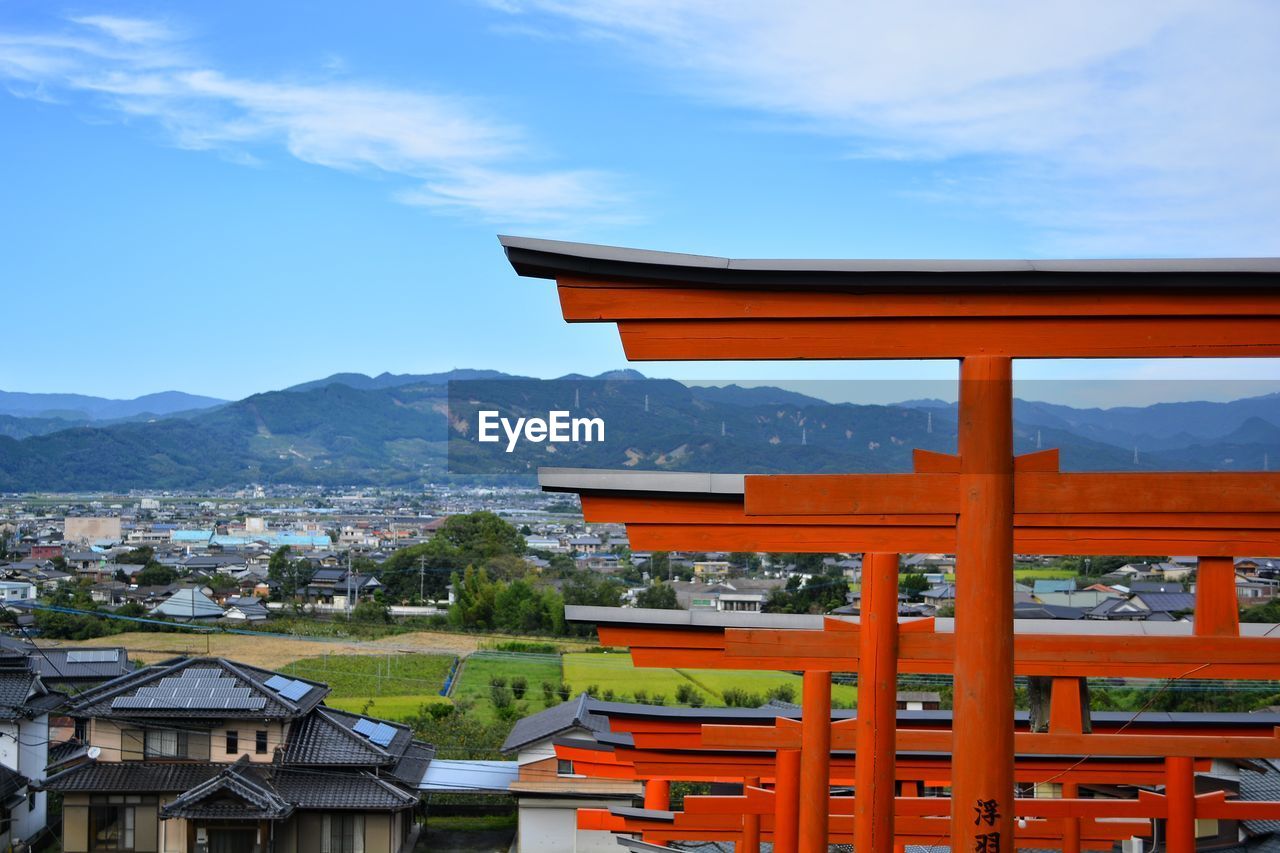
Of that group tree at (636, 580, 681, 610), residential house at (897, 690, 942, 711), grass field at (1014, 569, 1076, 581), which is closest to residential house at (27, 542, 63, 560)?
tree at (636, 580, 681, 610)

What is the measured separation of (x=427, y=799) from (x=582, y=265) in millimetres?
19717

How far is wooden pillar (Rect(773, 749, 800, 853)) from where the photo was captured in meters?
5.39

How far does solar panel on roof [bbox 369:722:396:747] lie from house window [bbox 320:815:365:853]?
4.44 ft

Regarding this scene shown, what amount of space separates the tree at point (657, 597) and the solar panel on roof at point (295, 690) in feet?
43.4

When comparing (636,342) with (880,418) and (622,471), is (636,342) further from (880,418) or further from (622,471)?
(880,418)

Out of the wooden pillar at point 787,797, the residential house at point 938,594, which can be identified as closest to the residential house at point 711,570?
the residential house at point 938,594

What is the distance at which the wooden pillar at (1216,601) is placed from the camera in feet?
11.2

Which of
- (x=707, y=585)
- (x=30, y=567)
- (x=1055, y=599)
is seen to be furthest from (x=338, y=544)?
(x=1055, y=599)

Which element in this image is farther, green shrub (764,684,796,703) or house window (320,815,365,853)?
green shrub (764,684,796,703)

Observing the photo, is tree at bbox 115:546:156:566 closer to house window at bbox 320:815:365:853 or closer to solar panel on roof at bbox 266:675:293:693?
solar panel on roof at bbox 266:675:293:693

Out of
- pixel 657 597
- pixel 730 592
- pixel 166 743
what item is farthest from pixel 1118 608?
pixel 166 743

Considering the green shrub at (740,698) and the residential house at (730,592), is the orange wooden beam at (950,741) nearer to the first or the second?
the green shrub at (740,698)

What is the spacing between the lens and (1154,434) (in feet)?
104

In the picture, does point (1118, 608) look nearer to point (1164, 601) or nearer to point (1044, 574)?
point (1164, 601)
